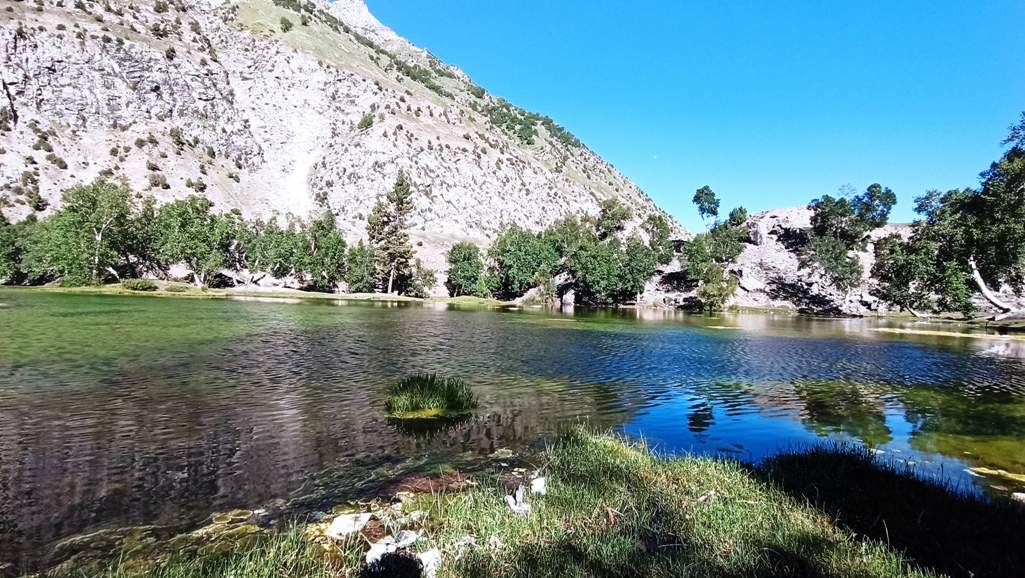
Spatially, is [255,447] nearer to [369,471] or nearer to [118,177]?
[369,471]

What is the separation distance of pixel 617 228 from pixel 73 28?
610ft

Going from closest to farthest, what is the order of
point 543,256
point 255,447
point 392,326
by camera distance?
point 255,447
point 392,326
point 543,256

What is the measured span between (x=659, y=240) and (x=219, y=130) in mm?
157970

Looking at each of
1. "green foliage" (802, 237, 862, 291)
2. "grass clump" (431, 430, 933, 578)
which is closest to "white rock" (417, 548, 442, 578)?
"grass clump" (431, 430, 933, 578)

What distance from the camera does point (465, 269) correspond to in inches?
5231

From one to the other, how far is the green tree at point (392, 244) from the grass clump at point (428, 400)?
110244 mm

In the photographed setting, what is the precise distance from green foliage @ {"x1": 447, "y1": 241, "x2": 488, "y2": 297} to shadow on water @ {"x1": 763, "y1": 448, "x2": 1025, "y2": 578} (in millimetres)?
121729

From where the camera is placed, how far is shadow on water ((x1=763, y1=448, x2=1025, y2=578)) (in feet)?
25.7

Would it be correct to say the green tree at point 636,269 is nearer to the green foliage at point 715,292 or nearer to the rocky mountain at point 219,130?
the green foliage at point 715,292

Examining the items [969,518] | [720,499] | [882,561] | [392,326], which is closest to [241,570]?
[720,499]

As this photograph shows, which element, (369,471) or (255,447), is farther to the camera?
(255,447)

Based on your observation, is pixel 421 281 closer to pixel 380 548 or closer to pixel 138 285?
pixel 138 285

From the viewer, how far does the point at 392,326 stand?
55125 millimetres

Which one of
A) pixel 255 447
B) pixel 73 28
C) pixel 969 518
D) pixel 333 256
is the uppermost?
pixel 73 28
